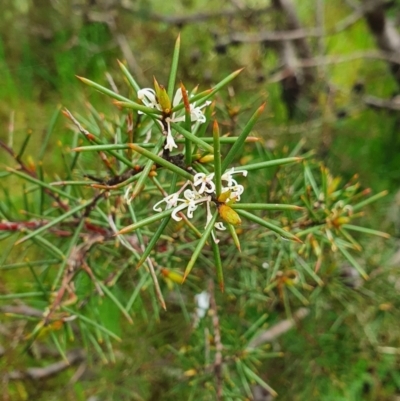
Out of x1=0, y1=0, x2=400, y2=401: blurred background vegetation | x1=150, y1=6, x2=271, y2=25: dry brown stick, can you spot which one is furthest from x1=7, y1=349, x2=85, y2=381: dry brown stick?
x1=150, y1=6, x2=271, y2=25: dry brown stick

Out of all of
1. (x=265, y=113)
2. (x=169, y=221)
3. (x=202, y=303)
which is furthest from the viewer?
(x=265, y=113)

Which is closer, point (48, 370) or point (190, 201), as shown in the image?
point (190, 201)

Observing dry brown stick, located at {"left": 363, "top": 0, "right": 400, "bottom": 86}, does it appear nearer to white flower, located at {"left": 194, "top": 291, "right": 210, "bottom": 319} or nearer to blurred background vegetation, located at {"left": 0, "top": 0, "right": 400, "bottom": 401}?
blurred background vegetation, located at {"left": 0, "top": 0, "right": 400, "bottom": 401}

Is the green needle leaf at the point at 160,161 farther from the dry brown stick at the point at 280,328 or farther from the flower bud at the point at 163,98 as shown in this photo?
the dry brown stick at the point at 280,328

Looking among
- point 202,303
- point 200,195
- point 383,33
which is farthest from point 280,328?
point 383,33

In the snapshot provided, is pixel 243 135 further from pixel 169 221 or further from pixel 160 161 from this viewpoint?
pixel 169 221

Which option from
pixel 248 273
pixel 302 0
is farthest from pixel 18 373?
pixel 302 0

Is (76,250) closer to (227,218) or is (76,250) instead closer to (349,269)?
(227,218)

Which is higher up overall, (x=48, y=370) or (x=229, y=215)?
(x=229, y=215)
